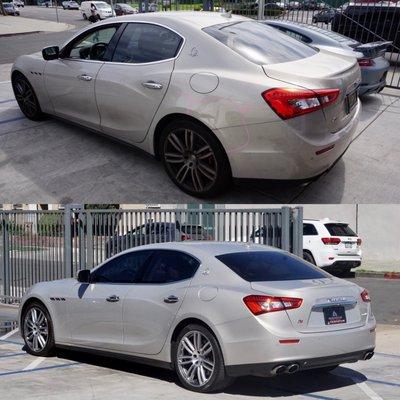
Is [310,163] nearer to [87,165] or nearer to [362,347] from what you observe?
[362,347]

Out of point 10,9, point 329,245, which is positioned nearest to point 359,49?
point 329,245

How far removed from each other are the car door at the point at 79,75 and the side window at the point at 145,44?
0.30m

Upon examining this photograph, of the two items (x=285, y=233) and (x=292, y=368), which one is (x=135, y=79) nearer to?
(x=285, y=233)

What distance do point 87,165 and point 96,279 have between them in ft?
8.41

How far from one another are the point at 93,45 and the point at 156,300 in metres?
4.32

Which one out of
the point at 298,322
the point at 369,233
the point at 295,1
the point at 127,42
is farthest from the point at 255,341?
the point at 369,233

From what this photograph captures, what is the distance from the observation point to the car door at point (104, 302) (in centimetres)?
706

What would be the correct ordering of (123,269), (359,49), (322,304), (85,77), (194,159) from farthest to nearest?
(359,49), (85,77), (194,159), (123,269), (322,304)

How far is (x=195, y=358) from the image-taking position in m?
6.14

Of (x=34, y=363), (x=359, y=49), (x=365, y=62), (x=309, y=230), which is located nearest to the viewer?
(x=34, y=363)

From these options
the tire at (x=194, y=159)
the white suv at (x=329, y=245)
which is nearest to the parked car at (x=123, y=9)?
the white suv at (x=329, y=245)

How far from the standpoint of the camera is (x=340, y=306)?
19.8 ft

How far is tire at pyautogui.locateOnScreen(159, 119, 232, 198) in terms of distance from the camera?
25.3ft

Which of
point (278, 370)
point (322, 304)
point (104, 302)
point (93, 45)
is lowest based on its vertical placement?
point (104, 302)
